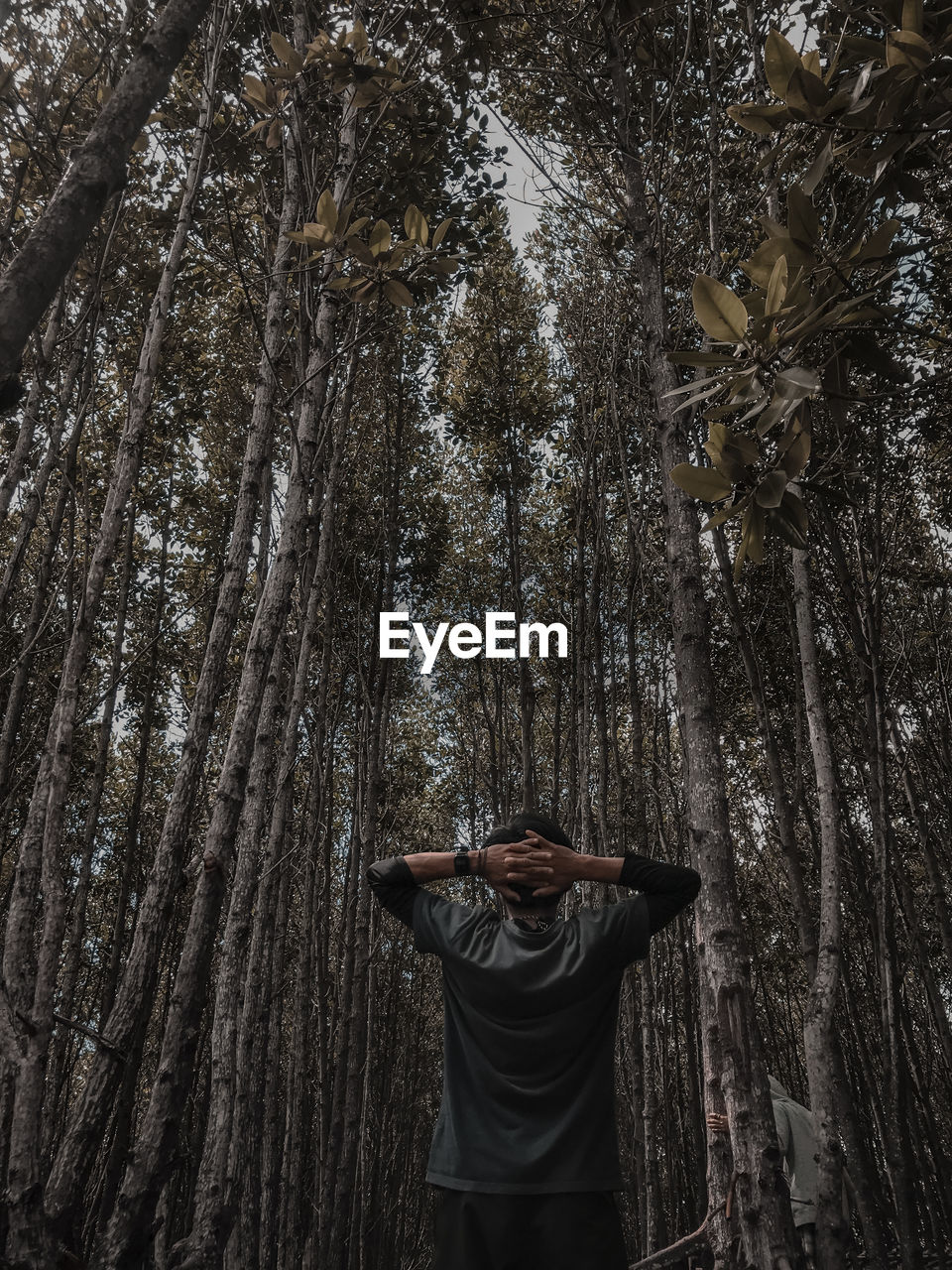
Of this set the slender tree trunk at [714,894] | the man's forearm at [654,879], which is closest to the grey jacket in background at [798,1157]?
the slender tree trunk at [714,894]

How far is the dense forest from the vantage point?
192 centimetres

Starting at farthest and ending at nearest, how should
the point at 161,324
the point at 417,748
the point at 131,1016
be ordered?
the point at 417,748 → the point at 161,324 → the point at 131,1016

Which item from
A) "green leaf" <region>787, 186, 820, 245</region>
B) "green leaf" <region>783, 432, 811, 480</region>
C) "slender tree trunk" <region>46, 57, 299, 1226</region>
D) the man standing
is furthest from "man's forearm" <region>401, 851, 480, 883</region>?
"green leaf" <region>787, 186, 820, 245</region>

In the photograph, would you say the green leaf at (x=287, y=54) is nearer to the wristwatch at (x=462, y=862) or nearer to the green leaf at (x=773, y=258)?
the green leaf at (x=773, y=258)

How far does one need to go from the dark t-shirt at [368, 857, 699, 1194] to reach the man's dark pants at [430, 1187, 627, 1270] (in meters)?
0.04

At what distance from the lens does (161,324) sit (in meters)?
3.54

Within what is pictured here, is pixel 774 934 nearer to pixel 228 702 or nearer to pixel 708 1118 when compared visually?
pixel 228 702

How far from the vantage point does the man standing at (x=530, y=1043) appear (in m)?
1.69

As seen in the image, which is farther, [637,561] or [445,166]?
[637,561]

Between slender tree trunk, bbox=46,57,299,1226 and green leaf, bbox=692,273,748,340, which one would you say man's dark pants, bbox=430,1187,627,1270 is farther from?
green leaf, bbox=692,273,748,340

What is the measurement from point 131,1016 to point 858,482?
530 cm

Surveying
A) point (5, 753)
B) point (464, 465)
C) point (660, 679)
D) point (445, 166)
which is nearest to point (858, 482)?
point (660, 679)

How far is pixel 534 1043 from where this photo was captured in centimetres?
183

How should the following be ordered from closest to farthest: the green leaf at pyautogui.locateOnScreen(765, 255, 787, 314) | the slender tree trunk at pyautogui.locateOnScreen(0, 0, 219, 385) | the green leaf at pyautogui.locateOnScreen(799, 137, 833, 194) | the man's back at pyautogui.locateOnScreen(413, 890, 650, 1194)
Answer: the slender tree trunk at pyautogui.locateOnScreen(0, 0, 219, 385) → the green leaf at pyautogui.locateOnScreen(765, 255, 787, 314) → the green leaf at pyautogui.locateOnScreen(799, 137, 833, 194) → the man's back at pyautogui.locateOnScreen(413, 890, 650, 1194)
